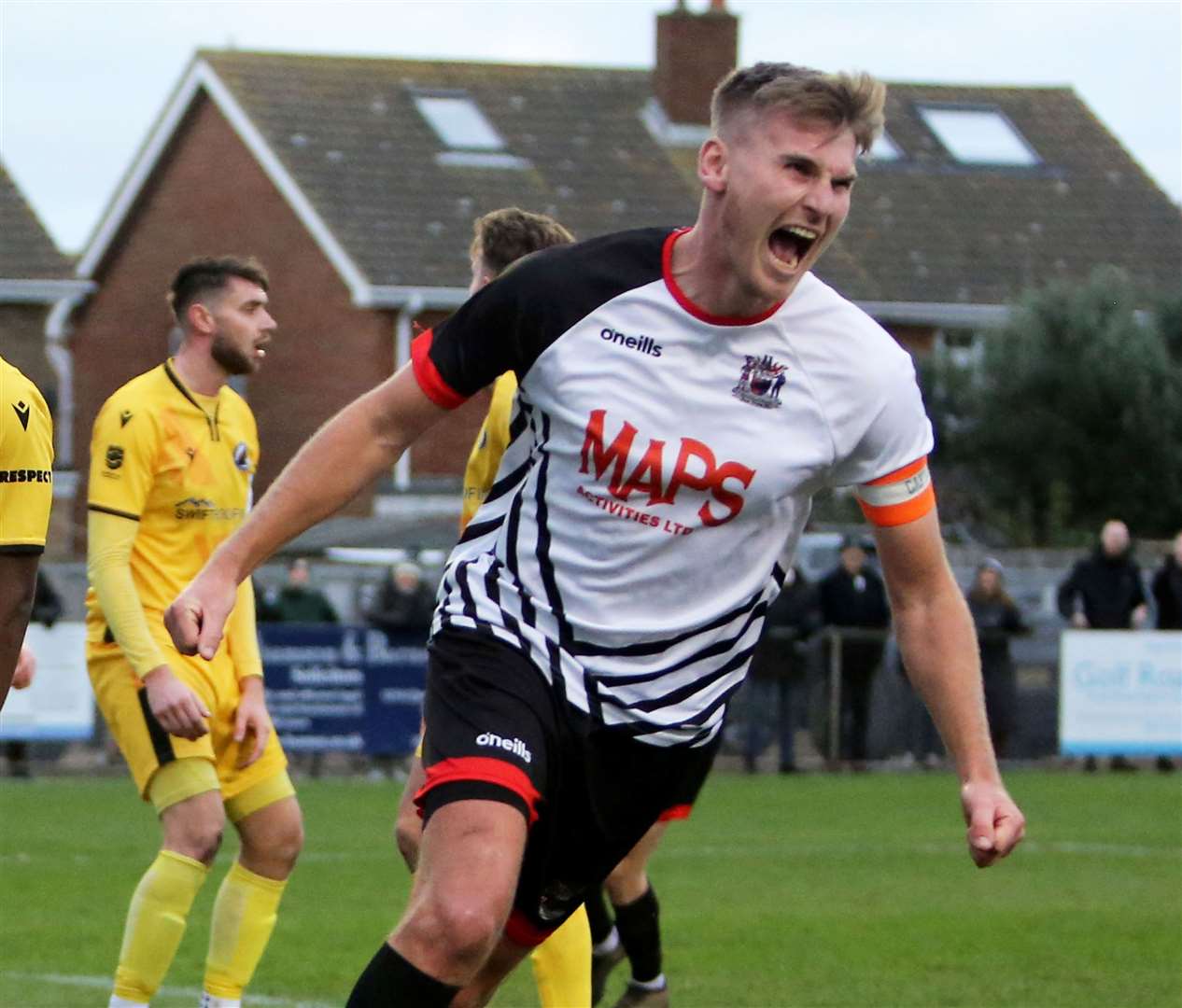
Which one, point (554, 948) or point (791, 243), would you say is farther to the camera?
point (554, 948)

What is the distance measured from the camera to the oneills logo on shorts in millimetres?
4977

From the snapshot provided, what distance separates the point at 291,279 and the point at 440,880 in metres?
31.9

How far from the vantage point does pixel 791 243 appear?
506 cm

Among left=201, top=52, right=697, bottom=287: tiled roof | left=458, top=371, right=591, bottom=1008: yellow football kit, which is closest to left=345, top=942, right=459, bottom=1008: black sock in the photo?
left=458, top=371, right=591, bottom=1008: yellow football kit

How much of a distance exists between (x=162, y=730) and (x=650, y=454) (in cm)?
301

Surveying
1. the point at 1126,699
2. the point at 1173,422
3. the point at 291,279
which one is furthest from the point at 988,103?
the point at 1126,699

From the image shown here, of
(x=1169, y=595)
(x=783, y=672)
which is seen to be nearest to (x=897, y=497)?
(x=783, y=672)

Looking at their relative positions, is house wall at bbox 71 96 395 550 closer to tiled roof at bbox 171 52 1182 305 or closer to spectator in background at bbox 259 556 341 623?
tiled roof at bbox 171 52 1182 305

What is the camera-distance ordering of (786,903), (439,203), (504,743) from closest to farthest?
(504,743) → (786,903) → (439,203)

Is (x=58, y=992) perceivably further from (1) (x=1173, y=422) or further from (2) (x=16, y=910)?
(1) (x=1173, y=422)

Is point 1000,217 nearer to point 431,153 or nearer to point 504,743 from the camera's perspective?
point 431,153

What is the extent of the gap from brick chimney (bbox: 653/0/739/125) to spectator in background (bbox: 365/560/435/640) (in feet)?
61.1

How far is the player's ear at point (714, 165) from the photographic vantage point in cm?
511

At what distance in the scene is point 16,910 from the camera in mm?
11469
